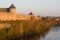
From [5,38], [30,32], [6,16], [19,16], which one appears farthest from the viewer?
[19,16]

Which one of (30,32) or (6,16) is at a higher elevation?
(6,16)

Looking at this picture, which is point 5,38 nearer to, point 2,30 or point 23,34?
point 2,30

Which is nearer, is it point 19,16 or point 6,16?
point 6,16

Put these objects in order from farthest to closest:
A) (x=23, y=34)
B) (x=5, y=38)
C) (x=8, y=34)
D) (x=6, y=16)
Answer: (x=6, y=16) → (x=23, y=34) → (x=8, y=34) → (x=5, y=38)

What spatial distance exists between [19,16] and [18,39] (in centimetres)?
1166

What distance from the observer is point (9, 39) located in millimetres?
13820

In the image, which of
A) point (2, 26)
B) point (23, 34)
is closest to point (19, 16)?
point (23, 34)

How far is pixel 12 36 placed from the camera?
15117mm

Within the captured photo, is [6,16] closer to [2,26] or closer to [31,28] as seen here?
[31,28]

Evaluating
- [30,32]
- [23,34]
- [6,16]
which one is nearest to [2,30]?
[23,34]

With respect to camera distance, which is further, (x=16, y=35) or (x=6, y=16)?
(x=6, y=16)

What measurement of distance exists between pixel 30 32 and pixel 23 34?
56.1 inches

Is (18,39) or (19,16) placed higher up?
(19,16)

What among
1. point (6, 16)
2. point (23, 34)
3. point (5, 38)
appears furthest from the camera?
point (6, 16)
